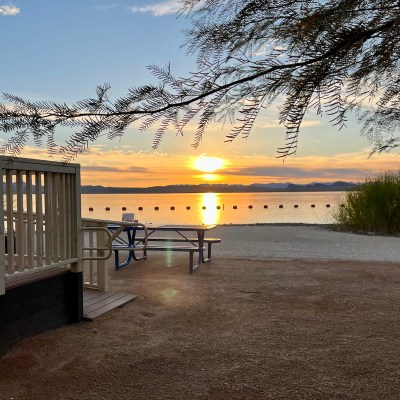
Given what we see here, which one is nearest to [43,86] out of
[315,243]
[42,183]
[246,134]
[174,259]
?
[246,134]

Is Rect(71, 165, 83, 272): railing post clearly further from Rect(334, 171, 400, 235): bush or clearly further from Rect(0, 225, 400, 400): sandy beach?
Rect(334, 171, 400, 235): bush

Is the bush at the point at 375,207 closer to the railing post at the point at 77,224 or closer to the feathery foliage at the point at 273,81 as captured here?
the railing post at the point at 77,224

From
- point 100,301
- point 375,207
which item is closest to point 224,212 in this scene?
point 375,207

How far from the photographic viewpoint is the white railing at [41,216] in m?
3.74

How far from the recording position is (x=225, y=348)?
12.7 ft

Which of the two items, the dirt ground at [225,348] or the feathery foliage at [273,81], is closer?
the feathery foliage at [273,81]

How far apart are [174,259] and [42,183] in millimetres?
4609

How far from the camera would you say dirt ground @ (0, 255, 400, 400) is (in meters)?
3.12

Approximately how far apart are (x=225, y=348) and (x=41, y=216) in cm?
191

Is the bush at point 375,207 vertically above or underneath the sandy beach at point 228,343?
above

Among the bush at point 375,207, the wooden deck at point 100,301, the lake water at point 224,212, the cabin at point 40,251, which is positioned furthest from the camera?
the lake water at point 224,212

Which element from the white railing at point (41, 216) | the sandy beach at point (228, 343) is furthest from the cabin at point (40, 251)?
the sandy beach at point (228, 343)

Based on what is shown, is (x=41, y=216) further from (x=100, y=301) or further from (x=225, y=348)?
(x=225, y=348)

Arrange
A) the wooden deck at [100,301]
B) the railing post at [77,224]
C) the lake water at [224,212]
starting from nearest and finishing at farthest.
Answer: the railing post at [77,224], the wooden deck at [100,301], the lake water at [224,212]
